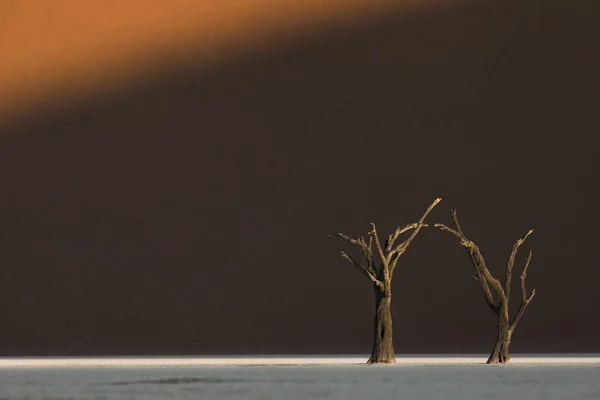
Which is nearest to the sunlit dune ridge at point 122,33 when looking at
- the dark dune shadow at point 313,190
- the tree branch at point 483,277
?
the dark dune shadow at point 313,190

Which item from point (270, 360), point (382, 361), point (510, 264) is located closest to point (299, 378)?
point (382, 361)

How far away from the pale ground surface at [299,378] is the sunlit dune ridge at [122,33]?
4.15m

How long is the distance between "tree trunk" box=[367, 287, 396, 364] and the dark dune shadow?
9.44ft

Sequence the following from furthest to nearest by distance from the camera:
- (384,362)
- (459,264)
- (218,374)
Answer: (459,264) < (384,362) < (218,374)

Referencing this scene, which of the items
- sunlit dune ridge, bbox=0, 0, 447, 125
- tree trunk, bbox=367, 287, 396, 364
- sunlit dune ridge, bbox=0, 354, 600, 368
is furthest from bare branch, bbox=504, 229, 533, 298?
sunlit dune ridge, bbox=0, 0, 447, 125

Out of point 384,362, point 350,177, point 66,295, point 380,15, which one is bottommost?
point 384,362

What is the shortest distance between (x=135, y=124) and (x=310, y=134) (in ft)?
8.02

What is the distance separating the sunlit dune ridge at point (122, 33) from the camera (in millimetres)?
18578

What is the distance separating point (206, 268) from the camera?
59.9 ft

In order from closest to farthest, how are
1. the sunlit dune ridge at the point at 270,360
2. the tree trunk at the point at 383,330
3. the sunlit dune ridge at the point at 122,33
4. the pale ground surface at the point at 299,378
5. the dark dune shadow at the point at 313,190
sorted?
the pale ground surface at the point at 299,378, the tree trunk at the point at 383,330, the sunlit dune ridge at the point at 270,360, the dark dune shadow at the point at 313,190, the sunlit dune ridge at the point at 122,33

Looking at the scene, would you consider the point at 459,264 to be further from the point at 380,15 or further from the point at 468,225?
the point at 380,15

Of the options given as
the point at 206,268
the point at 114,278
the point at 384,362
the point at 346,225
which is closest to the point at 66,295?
the point at 114,278

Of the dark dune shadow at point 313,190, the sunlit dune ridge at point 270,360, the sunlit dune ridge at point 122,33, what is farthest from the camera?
the sunlit dune ridge at point 122,33

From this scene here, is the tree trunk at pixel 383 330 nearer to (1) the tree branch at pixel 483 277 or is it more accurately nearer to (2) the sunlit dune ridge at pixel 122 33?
(1) the tree branch at pixel 483 277
